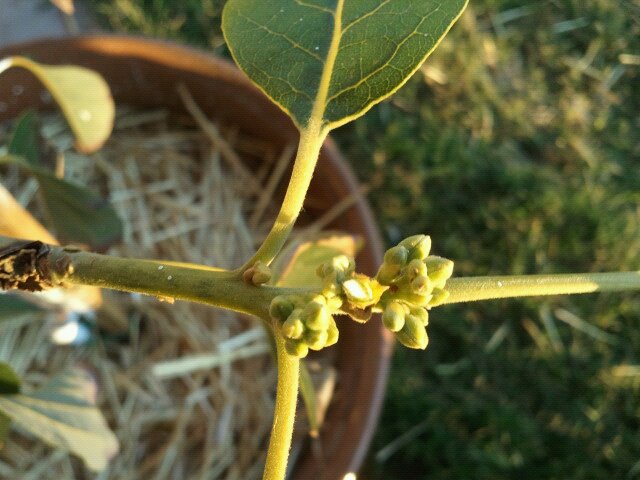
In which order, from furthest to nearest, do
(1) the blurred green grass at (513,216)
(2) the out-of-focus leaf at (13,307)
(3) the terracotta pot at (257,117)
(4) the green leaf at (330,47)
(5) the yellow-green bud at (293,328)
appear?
1. (1) the blurred green grass at (513,216)
2. (3) the terracotta pot at (257,117)
3. (2) the out-of-focus leaf at (13,307)
4. (4) the green leaf at (330,47)
5. (5) the yellow-green bud at (293,328)

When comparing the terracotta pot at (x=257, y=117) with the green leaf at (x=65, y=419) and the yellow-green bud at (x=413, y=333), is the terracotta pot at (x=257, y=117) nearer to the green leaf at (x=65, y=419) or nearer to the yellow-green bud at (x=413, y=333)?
the green leaf at (x=65, y=419)

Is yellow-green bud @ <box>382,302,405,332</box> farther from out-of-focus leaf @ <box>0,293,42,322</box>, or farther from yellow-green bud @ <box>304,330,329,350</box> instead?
out-of-focus leaf @ <box>0,293,42,322</box>

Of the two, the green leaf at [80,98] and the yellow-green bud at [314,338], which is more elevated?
the green leaf at [80,98]

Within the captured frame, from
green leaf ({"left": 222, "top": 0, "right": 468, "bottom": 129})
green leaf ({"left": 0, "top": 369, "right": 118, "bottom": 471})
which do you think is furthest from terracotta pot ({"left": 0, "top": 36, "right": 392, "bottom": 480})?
green leaf ({"left": 222, "top": 0, "right": 468, "bottom": 129})

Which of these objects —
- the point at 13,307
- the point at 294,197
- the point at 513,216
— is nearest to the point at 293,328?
the point at 294,197

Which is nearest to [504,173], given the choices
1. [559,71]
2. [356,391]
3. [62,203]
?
[559,71]

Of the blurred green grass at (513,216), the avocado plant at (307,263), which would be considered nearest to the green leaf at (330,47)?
the avocado plant at (307,263)

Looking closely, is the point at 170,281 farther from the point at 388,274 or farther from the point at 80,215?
the point at 80,215

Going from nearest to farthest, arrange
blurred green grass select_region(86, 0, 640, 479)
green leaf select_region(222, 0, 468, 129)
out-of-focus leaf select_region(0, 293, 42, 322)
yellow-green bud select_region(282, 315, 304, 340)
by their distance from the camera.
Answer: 1. yellow-green bud select_region(282, 315, 304, 340)
2. green leaf select_region(222, 0, 468, 129)
3. out-of-focus leaf select_region(0, 293, 42, 322)
4. blurred green grass select_region(86, 0, 640, 479)
